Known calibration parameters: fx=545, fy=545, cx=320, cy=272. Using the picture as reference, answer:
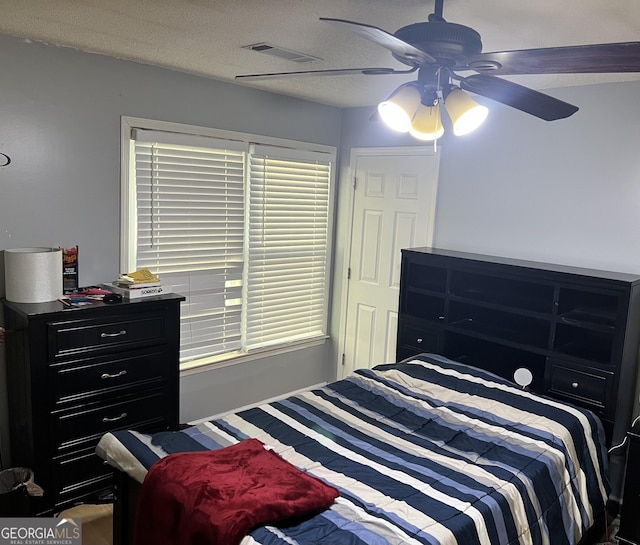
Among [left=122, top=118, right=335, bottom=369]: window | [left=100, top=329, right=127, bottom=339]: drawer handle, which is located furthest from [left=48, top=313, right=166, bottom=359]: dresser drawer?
[left=122, top=118, right=335, bottom=369]: window

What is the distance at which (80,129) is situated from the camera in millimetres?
3053

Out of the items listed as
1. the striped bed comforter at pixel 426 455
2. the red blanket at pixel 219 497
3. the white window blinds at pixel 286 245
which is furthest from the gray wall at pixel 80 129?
the red blanket at pixel 219 497

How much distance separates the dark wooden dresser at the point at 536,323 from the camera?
110 inches

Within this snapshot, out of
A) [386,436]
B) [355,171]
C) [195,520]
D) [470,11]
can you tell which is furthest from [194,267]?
[470,11]

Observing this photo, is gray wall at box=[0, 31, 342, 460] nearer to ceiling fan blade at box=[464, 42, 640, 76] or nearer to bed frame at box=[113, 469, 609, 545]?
bed frame at box=[113, 469, 609, 545]

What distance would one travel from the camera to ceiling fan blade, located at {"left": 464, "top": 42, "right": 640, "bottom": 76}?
149 centimetres

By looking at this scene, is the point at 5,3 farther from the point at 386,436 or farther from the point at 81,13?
the point at 386,436

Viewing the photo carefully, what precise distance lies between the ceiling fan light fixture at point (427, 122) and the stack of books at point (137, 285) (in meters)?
1.87

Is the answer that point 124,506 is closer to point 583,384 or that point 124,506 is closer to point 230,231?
point 230,231

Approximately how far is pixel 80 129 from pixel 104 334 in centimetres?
116

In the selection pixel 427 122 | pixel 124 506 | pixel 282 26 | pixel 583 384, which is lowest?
pixel 124 506

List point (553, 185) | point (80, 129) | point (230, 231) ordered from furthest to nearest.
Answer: point (230, 231) → point (553, 185) → point (80, 129)

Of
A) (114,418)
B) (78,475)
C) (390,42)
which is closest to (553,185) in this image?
(390,42)

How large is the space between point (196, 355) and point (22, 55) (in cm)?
206
